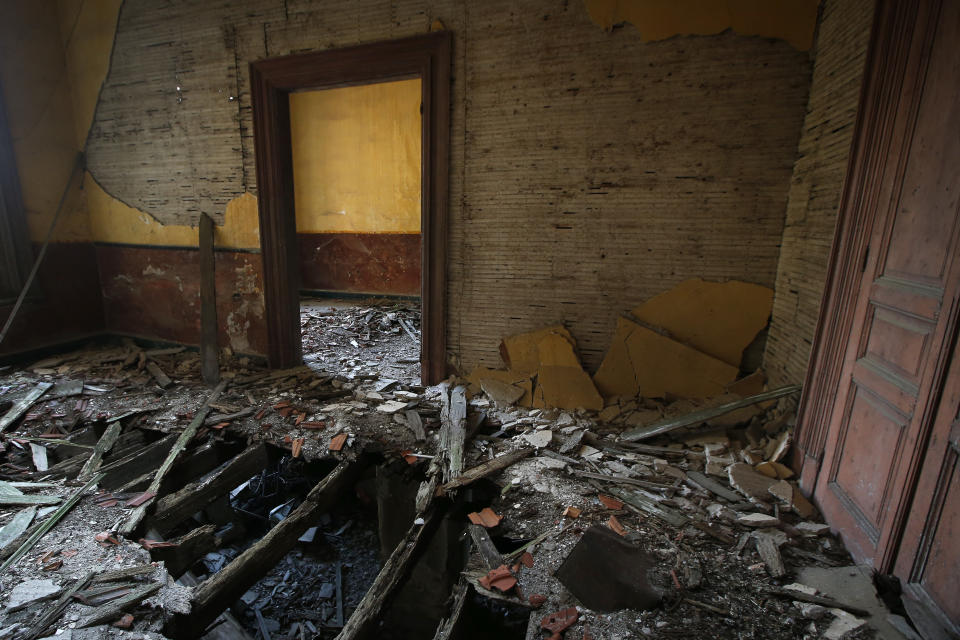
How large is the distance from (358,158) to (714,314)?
22.6ft

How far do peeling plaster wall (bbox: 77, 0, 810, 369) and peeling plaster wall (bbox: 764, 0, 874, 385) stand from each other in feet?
0.41

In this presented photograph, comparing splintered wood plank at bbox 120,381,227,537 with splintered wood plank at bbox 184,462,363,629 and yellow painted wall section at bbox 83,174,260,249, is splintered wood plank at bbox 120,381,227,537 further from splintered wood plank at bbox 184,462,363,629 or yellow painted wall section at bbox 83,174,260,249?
yellow painted wall section at bbox 83,174,260,249

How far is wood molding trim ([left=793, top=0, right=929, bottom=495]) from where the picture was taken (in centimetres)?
191

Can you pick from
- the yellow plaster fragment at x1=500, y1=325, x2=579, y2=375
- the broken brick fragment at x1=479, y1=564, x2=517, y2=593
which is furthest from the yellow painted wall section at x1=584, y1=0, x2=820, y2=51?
the broken brick fragment at x1=479, y1=564, x2=517, y2=593

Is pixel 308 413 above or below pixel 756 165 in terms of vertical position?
Answer: below

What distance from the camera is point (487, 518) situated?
2.31m

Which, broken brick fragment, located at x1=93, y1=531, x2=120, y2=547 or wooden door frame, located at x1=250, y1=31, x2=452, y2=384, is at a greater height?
wooden door frame, located at x1=250, y1=31, x2=452, y2=384

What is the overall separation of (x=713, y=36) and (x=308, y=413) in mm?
3921

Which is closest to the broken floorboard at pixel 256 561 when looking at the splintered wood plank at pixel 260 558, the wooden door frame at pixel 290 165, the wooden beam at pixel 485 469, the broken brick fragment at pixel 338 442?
the splintered wood plank at pixel 260 558

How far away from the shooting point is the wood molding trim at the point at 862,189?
1905 millimetres

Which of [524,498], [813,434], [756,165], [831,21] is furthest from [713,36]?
[524,498]

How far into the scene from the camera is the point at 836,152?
2.42 m

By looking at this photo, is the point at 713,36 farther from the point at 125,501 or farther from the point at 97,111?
the point at 97,111

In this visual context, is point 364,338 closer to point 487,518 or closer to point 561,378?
point 561,378
